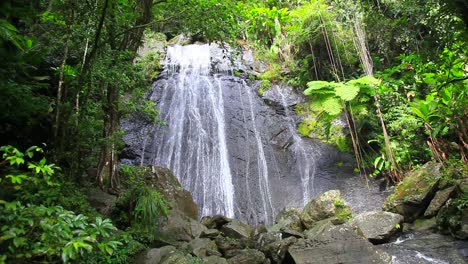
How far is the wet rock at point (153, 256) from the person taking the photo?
15.2 ft

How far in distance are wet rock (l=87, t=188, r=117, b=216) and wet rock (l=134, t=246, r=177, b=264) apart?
5.18 feet

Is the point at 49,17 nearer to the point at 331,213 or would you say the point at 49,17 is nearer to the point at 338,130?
the point at 331,213

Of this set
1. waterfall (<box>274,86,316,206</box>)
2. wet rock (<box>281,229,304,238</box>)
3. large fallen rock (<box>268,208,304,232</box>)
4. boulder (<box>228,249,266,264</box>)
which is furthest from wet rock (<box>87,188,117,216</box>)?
waterfall (<box>274,86,316,206</box>)

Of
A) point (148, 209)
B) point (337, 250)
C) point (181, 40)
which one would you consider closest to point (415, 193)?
point (337, 250)

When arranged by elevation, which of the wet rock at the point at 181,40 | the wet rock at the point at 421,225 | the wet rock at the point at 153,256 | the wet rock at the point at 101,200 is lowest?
the wet rock at the point at 421,225

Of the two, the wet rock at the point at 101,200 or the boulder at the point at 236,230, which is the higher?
the wet rock at the point at 101,200

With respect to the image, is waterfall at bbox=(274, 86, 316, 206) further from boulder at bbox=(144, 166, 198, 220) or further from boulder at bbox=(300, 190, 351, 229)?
boulder at bbox=(144, 166, 198, 220)

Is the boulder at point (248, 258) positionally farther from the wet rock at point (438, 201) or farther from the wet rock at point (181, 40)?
the wet rock at point (181, 40)

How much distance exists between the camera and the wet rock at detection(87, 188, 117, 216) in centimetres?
599

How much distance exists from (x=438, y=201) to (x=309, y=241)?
3334 millimetres

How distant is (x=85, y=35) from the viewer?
5176 mm

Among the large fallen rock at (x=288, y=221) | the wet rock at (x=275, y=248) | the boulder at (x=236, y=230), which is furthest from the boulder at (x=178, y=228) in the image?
the large fallen rock at (x=288, y=221)

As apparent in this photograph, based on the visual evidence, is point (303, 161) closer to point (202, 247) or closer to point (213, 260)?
point (202, 247)

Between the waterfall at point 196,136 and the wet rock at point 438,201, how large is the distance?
4851mm
